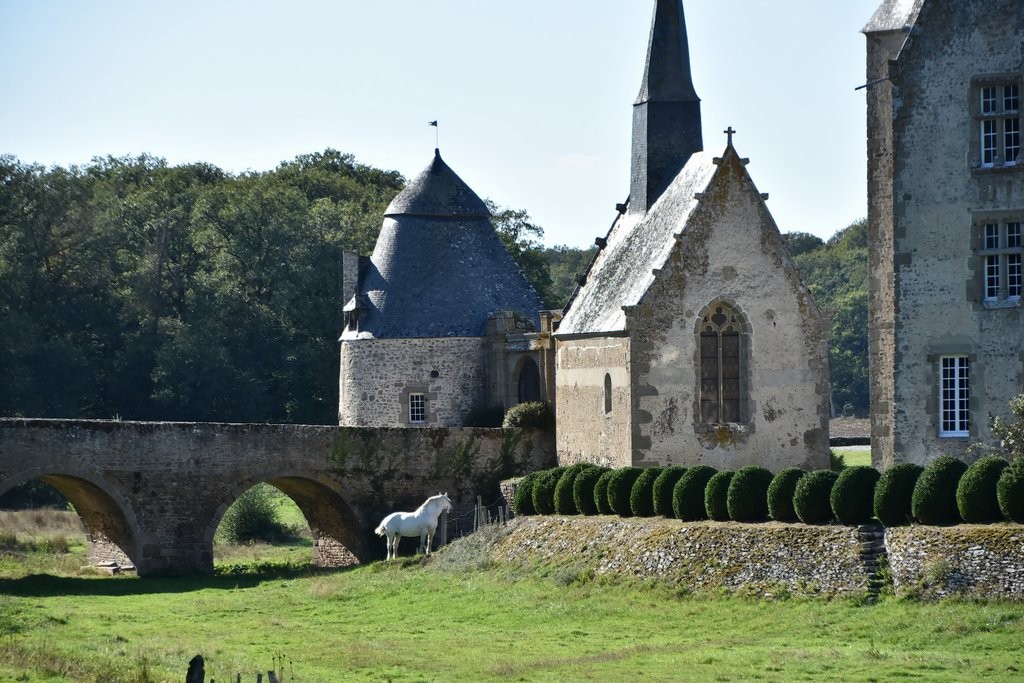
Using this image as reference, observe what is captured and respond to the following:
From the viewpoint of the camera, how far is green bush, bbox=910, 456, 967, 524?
95.5 ft

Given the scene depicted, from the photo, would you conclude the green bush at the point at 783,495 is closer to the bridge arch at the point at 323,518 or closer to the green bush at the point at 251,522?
the bridge arch at the point at 323,518

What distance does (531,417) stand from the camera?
4594 centimetres

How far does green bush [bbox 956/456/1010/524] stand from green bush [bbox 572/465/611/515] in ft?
36.0

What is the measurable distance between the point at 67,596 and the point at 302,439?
26.1ft

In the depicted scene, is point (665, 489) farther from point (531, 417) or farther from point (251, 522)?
point (251, 522)

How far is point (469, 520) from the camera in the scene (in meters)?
44.3

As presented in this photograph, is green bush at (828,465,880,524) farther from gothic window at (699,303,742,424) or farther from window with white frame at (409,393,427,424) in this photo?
window with white frame at (409,393,427,424)

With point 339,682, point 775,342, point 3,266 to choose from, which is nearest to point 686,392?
point 775,342

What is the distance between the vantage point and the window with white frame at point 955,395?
3419 centimetres

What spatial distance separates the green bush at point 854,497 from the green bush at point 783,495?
53.8 inches

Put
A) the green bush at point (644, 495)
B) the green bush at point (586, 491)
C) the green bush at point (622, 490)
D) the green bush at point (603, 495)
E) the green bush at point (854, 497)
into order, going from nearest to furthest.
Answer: the green bush at point (854, 497), the green bush at point (644, 495), the green bush at point (622, 490), the green bush at point (603, 495), the green bush at point (586, 491)


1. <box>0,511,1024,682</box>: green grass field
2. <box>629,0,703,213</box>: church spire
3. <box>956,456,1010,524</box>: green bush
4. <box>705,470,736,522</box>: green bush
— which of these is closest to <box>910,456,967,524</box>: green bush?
<box>956,456,1010,524</box>: green bush

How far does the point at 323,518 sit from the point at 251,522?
20.6ft

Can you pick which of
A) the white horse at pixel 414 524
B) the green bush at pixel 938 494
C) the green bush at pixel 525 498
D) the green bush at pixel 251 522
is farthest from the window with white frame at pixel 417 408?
the green bush at pixel 938 494
